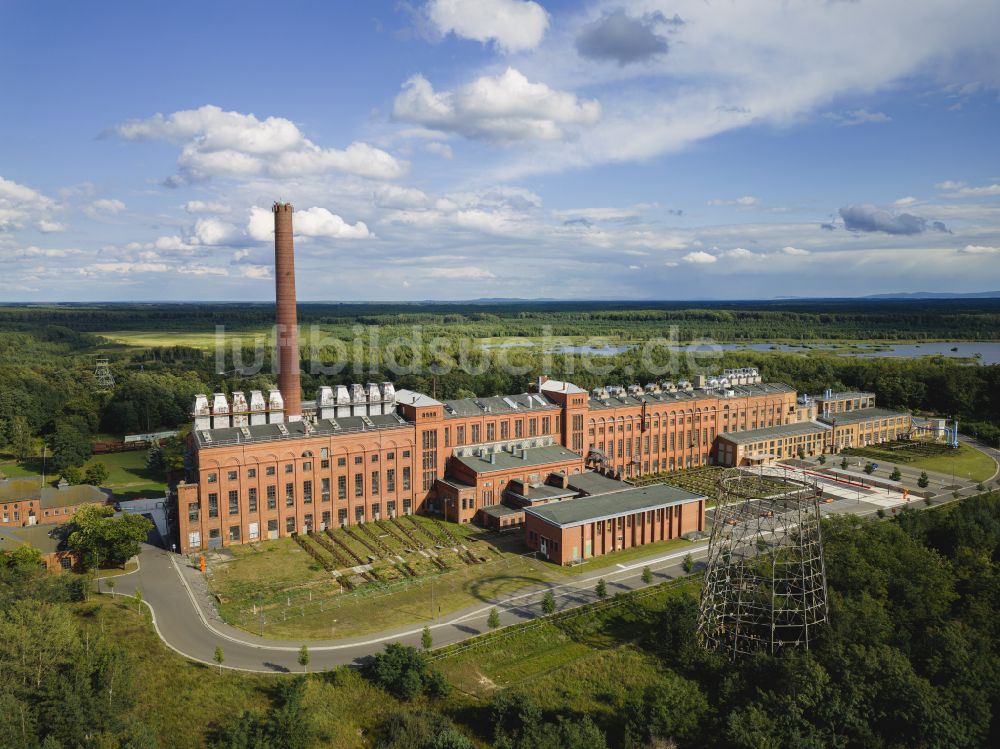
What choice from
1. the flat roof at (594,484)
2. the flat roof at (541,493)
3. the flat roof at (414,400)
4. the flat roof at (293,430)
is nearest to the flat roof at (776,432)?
the flat roof at (594,484)

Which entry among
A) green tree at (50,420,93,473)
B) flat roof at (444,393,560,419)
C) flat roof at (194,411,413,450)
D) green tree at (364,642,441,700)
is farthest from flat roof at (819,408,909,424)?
green tree at (50,420,93,473)

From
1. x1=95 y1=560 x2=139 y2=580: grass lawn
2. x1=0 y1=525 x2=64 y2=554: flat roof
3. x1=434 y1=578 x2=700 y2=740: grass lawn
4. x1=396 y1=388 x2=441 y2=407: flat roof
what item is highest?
x1=396 y1=388 x2=441 y2=407: flat roof

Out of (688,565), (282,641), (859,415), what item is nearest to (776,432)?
(859,415)

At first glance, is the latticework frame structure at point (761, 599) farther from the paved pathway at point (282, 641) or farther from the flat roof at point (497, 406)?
the flat roof at point (497, 406)

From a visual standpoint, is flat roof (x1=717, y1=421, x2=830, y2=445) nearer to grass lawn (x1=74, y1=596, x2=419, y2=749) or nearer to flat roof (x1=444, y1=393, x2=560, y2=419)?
flat roof (x1=444, y1=393, x2=560, y2=419)

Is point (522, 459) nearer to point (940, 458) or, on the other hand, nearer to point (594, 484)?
point (594, 484)

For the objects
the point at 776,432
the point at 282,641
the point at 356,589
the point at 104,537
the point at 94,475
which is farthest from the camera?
the point at 776,432
